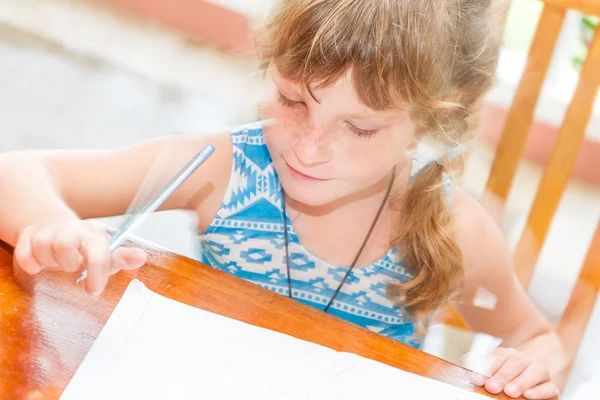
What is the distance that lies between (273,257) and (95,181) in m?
0.20

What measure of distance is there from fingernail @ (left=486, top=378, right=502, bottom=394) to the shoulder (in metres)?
0.22

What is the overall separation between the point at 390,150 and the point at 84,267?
0.28m

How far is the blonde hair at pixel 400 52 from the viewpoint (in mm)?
579

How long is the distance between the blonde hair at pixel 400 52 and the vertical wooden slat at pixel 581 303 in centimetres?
21

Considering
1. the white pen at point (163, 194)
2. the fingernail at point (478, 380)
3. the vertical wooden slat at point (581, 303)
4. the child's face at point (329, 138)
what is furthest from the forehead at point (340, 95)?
the vertical wooden slat at point (581, 303)

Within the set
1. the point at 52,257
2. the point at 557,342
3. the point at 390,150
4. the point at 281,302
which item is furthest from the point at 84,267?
the point at 557,342

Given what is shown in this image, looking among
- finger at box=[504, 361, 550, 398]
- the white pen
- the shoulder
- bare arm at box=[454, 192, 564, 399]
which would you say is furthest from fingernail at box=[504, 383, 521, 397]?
the white pen

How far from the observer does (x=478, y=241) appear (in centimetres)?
82

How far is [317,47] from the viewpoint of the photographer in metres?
0.59

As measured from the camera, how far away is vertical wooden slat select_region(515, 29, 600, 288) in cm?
80

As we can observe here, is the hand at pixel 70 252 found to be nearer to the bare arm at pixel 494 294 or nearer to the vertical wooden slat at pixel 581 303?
the bare arm at pixel 494 294

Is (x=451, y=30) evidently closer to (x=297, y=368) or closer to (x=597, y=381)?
(x=297, y=368)

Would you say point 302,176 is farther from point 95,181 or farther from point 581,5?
point 581,5

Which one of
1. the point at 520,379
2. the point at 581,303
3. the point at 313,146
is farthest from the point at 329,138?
the point at 581,303
